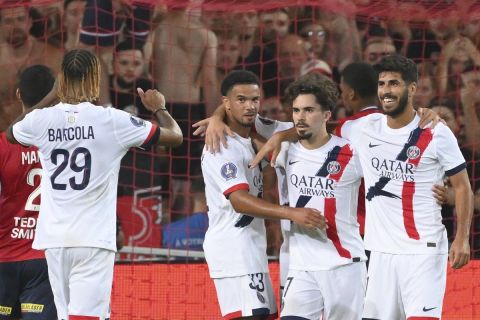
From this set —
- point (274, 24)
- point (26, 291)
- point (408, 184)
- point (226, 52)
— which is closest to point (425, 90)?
point (274, 24)

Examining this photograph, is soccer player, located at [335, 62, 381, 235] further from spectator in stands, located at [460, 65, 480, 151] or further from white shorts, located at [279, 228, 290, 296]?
spectator in stands, located at [460, 65, 480, 151]

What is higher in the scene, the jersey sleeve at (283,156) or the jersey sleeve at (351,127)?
the jersey sleeve at (351,127)

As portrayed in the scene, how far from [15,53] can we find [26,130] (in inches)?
175

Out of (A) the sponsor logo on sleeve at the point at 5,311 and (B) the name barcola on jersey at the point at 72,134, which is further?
(A) the sponsor logo on sleeve at the point at 5,311

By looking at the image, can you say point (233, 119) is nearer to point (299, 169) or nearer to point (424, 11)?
point (299, 169)

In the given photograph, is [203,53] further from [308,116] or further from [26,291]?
[308,116]

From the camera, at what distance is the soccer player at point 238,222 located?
281 inches

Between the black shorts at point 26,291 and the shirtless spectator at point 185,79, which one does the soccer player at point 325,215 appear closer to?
the black shorts at point 26,291

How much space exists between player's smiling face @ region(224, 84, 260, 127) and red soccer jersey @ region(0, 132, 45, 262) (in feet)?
4.36

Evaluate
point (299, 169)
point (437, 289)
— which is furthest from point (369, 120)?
point (437, 289)

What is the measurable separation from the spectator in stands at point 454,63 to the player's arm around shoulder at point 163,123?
5.04m

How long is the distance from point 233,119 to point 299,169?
0.61 metres

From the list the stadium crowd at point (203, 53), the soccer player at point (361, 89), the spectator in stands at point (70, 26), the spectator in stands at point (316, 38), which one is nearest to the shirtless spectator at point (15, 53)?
the stadium crowd at point (203, 53)

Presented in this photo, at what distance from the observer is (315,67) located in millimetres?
11617
